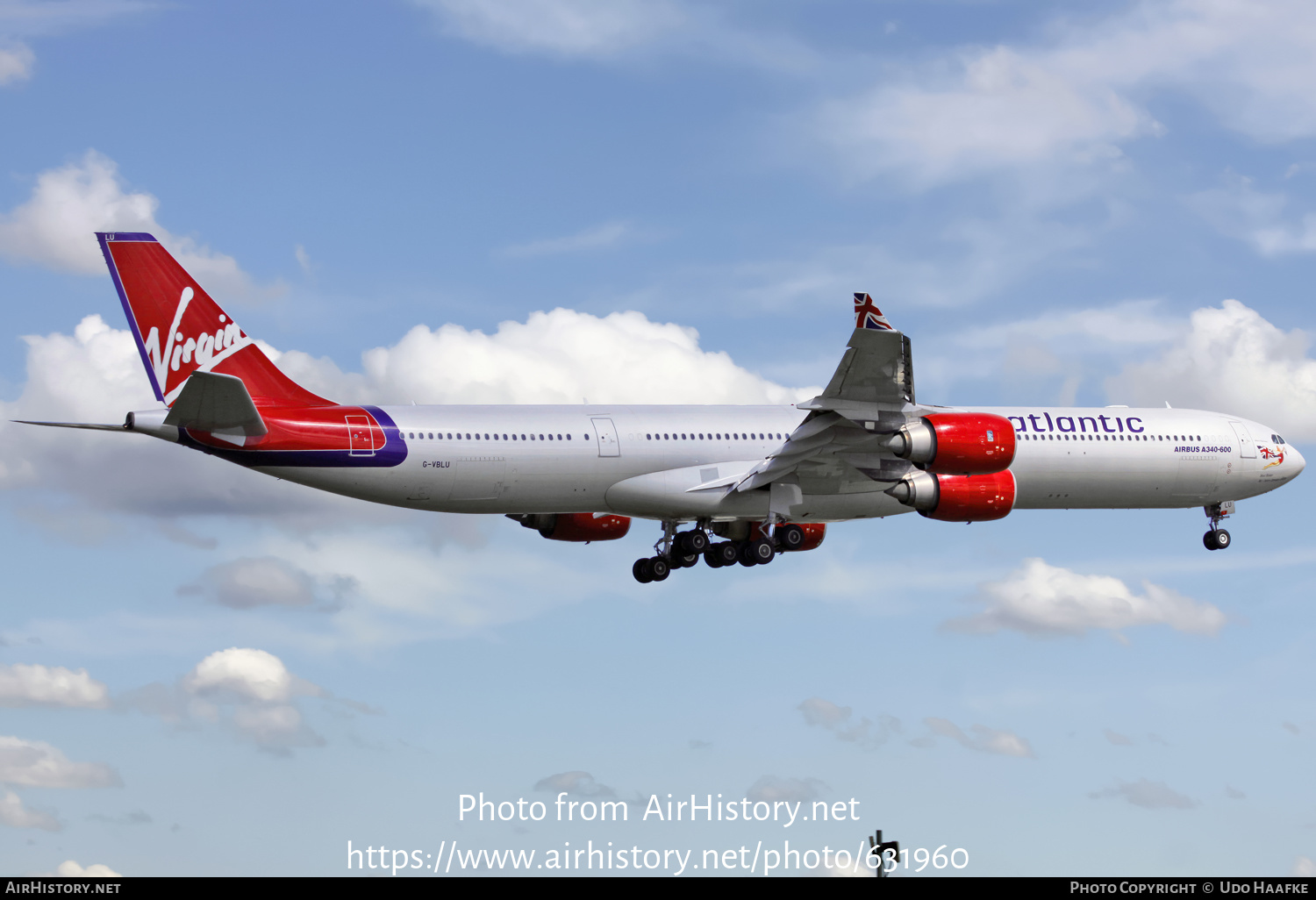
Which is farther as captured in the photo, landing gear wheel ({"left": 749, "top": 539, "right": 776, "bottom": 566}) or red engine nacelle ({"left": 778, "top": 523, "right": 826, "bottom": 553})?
red engine nacelle ({"left": 778, "top": 523, "right": 826, "bottom": 553})

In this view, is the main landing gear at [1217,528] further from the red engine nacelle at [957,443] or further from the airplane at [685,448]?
the red engine nacelle at [957,443]

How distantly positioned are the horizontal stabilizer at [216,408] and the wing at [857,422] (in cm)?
1332

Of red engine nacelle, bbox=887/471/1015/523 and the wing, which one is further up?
the wing

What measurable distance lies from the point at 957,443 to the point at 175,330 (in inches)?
789

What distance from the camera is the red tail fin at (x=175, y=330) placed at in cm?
3431

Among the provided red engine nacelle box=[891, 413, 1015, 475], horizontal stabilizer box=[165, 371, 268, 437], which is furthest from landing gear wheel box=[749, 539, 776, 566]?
horizontal stabilizer box=[165, 371, 268, 437]

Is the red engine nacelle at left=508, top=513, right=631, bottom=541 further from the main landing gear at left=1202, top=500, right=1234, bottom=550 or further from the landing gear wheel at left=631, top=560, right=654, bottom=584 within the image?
the main landing gear at left=1202, top=500, right=1234, bottom=550

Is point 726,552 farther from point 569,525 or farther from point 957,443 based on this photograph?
point 957,443

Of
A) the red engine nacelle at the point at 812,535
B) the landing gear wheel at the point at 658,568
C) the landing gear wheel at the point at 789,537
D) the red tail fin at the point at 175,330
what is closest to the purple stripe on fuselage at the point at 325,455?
the red tail fin at the point at 175,330

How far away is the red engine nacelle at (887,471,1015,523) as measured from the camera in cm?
3841

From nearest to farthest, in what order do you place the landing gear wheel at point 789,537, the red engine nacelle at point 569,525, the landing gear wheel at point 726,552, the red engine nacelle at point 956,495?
the red engine nacelle at point 956,495 < the landing gear wheel at point 789,537 < the landing gear wheel at point 726,552 < the red engine nacelle at point 569,525

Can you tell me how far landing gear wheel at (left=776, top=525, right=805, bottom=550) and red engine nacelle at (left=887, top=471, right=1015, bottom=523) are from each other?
304 centimetres
